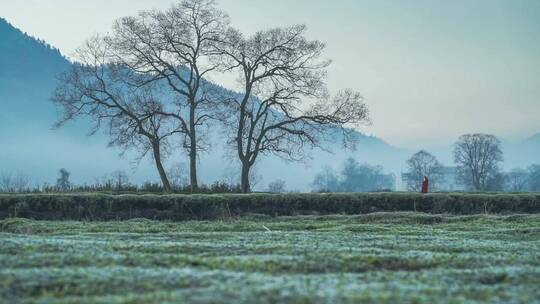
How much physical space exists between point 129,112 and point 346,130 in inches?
589

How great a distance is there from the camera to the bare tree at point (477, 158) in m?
96.6

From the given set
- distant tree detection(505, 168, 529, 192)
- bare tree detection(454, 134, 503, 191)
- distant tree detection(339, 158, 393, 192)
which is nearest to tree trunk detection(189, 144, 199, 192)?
bare tree detection(454, 134, 503, 191)

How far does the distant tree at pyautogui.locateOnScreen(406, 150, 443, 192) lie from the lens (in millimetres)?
111375

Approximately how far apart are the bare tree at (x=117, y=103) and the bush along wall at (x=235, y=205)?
13.5 meters

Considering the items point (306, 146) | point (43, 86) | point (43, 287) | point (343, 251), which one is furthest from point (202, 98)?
point (43, 86)

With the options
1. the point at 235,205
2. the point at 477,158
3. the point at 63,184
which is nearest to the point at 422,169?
the point at 477,158

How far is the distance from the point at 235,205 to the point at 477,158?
77772mm

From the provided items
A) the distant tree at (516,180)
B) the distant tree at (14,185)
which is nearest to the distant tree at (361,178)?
the distant tree at (516,180)

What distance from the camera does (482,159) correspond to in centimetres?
9862

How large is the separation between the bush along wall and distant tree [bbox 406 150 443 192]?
80161 millimetres

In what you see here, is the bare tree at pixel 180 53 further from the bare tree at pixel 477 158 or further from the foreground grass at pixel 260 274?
the bare tree at pixel 477 158

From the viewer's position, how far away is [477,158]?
325ft

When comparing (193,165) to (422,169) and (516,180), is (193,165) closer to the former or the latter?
(422,169)

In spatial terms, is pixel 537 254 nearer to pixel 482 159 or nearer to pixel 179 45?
pixel 179 45
